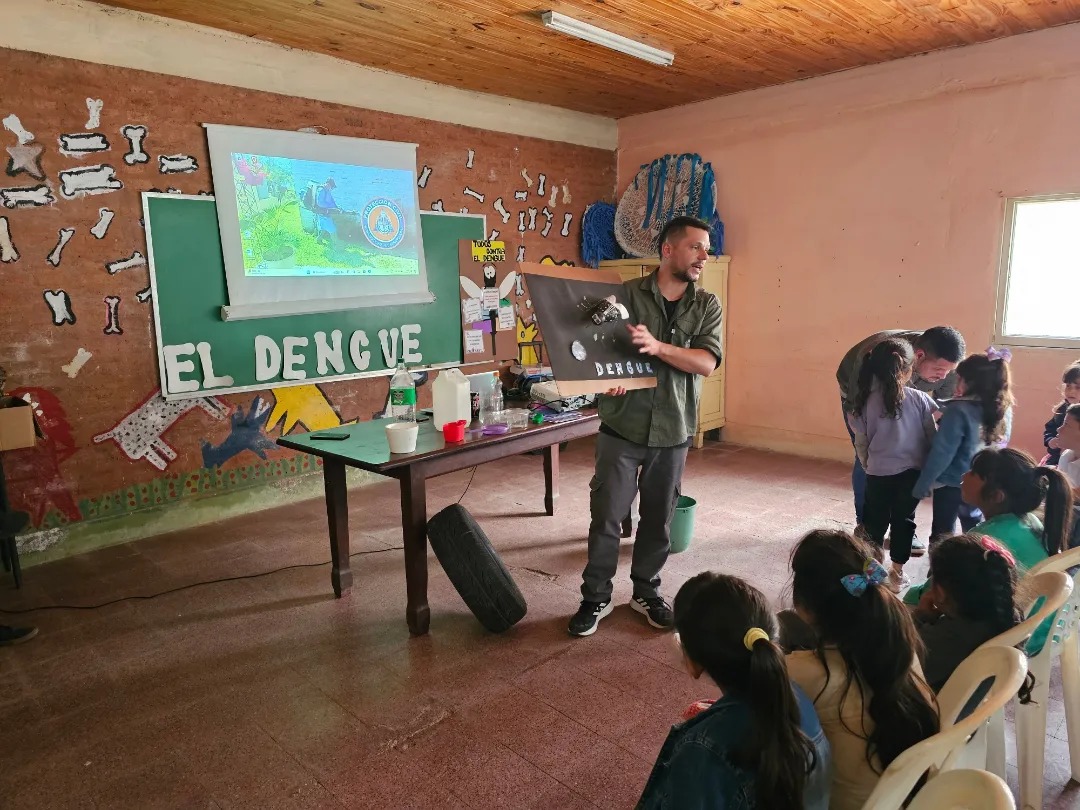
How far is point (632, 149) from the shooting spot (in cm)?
631

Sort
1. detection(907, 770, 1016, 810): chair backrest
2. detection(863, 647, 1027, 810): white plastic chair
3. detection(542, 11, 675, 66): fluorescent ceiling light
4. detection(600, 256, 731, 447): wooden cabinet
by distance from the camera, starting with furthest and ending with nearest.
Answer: detection(600, 256, 731, 447): wooden cabinet → detection(542, 11, 675, 66): fluorescent ceiling light → detection(863, 647, 1027, 810): white plastic chair → detection(907, 770, 1016, 810): chair backrest

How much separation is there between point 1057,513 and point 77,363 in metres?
4.18

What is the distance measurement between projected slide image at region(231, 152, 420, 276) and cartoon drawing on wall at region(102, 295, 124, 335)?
2.31 ft

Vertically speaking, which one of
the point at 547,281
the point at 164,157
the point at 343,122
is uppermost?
the point at 343,122

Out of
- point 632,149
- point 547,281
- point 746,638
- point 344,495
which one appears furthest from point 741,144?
point 746,638

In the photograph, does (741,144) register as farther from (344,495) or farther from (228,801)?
(228,801)

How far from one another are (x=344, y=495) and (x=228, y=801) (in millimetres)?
1400

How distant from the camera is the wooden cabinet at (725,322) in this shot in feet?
18.6

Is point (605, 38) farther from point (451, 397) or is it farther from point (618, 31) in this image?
point (451, 397)

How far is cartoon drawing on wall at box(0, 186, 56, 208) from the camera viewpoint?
3.32 meters

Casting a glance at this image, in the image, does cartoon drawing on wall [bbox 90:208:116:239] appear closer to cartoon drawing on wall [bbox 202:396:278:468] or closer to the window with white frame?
cartoon drawing on wall [bbox 202:396:278:468]

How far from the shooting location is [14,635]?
275cm

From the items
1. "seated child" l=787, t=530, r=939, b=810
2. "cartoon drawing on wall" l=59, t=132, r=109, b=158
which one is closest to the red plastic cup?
"seated child" l=787, t=530, r=939, b=810

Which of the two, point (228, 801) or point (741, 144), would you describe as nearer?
point (228, 801)
